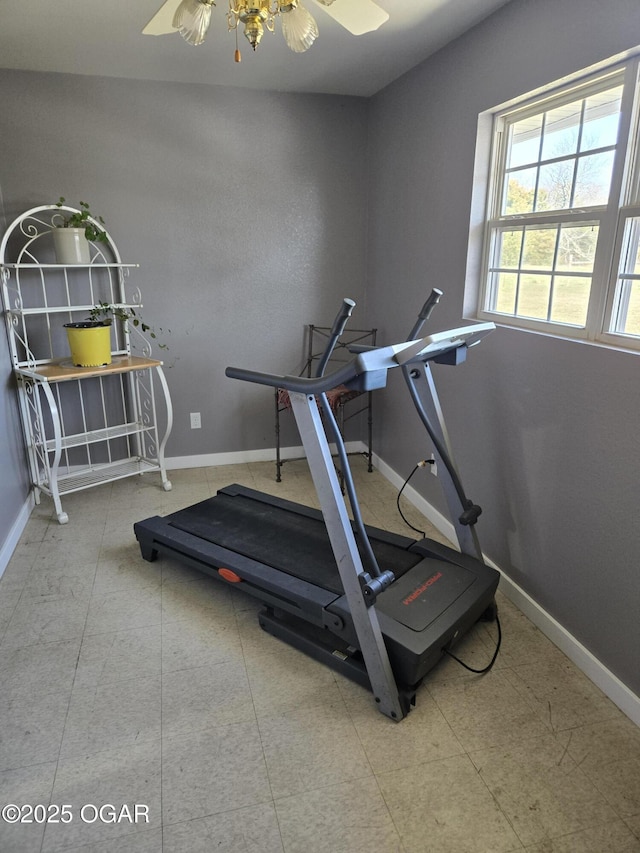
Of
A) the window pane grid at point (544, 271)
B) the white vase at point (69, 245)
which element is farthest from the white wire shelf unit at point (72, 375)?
the window pane grid at point (544, 271)

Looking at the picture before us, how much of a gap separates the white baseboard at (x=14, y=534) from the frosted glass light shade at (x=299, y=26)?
248 cm

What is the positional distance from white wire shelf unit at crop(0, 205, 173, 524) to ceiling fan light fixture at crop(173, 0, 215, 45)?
1637mm

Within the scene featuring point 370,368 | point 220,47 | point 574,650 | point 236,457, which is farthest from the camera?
point 236,457

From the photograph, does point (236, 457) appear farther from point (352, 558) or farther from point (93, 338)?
point (352, 558)

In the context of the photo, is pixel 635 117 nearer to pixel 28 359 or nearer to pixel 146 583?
pixel 146 583

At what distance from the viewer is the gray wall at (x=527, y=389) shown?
177 centimetres

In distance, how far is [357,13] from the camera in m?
1.76

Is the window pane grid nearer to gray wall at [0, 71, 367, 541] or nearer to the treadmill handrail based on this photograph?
the treadmill handrail

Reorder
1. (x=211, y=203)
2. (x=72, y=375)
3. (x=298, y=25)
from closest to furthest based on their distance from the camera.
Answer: (x=298, y=25) < (x=72, y=375) < (x=211, y=203)

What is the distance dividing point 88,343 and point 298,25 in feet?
6.53

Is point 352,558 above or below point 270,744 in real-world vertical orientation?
above

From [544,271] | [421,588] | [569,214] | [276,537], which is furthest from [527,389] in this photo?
[276,537]

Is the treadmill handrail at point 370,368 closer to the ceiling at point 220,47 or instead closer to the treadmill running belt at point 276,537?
the treadmill running belt at point 276,537

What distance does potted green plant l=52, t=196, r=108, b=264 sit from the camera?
119 inches
